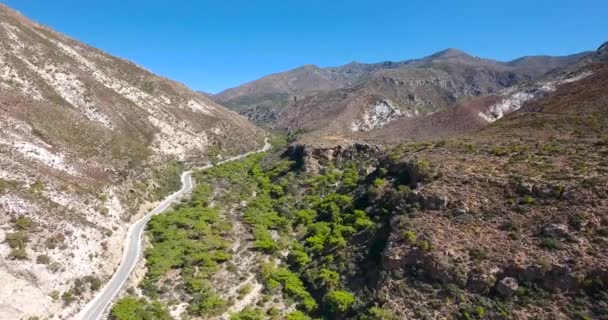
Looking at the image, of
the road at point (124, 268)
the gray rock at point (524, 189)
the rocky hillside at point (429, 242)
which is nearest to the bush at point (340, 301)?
the rocky hillside at point (429, 242)

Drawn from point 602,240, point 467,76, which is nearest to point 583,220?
point 602,240

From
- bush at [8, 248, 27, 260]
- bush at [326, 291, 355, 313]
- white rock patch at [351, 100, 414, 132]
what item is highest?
white rock patch at [351, 100, 414, 132]

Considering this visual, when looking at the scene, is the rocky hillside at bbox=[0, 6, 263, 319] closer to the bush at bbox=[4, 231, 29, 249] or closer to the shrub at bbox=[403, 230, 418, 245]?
the bush at bbox=[4, 231, 29, 249]

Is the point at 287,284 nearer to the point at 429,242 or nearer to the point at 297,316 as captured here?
the point at 297,316

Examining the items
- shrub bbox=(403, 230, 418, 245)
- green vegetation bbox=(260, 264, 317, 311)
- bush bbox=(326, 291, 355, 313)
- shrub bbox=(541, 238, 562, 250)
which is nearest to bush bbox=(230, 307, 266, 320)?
green vegetation bbox=(260, 264, 317, 311)

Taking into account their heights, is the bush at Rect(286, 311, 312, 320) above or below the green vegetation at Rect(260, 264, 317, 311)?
below

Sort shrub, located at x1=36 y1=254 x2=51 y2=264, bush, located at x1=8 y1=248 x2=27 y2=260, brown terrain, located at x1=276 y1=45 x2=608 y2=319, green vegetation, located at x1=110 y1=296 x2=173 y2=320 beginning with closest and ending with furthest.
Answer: brown terrain, located at x1=276 y1=45 x2=608 y2=319 → green vegetation, located at x1=110 y1=296 x2=173 y2=320 → bush, located at x1=8 y1=248 x2=27 y2=260 → shrub, located at x1=36 y1=254 x2=51 y2=264

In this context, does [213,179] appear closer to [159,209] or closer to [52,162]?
[159,209]

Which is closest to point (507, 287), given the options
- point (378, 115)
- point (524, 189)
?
point (524, 189)
